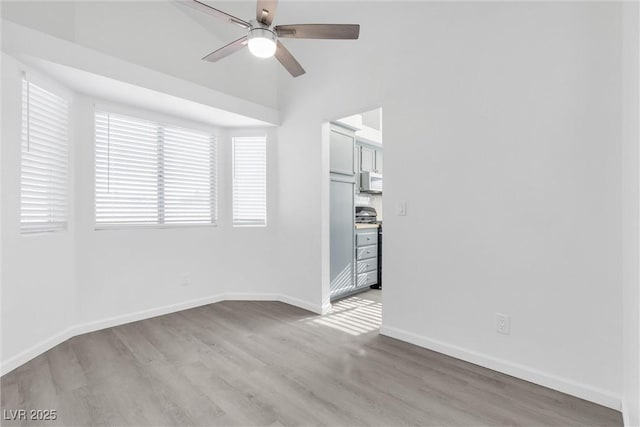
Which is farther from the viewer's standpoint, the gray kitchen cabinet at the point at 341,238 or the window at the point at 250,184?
the window at the point at 250,184

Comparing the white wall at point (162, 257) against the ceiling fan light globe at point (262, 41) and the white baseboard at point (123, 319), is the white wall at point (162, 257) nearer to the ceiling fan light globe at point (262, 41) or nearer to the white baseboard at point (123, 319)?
the white baseboard at point (123, 319)

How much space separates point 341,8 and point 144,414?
3.42 metres

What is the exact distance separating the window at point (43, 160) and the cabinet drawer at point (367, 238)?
10.3 ft

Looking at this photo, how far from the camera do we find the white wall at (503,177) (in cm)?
174

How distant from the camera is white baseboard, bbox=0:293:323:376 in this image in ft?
7.16

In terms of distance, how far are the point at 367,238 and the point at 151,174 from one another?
2.79m

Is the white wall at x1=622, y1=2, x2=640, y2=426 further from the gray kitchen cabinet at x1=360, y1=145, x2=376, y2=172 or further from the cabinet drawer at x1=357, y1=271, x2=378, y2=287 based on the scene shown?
the gray kitchen cabinet at x1=360, y1=145, x2=376, y2=172

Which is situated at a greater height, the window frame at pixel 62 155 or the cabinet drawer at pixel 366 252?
the window frame at pixel 62 155

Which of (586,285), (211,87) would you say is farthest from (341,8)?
(586,285)

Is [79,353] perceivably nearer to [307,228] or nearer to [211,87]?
[307,228]

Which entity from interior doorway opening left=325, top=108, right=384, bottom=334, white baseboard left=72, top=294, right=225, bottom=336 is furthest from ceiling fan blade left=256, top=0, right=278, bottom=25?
white baseboard left=72, top=294, right=225, bottom=336

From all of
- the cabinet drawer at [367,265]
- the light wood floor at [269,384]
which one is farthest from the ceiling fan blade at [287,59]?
the cabinet drawer at [367,265]

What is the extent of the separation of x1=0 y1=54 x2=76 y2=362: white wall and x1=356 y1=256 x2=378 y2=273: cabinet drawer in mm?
3142

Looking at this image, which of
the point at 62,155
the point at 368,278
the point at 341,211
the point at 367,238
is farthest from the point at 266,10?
the point at 368,278
